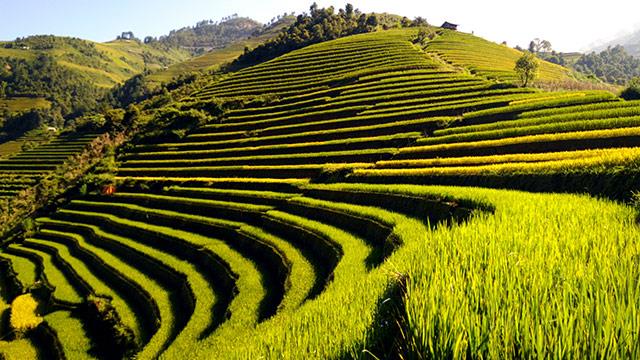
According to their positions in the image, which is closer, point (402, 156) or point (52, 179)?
point (402, 156)

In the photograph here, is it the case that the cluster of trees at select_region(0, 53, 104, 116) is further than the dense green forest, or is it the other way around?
the cluster of trees at select_region(0, 53, 104, 116)

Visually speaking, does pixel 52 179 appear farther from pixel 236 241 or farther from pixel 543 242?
pixel 543 242

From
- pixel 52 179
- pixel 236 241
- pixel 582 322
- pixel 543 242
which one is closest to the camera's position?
pixel 582 322

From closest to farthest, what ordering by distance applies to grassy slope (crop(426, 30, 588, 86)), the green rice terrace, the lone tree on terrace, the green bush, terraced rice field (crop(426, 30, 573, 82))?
the green rice terrace < the green bush < the lone tree on terrace < terraced rice field (crop(426, 30, 573, 82)) < grassy slope (crop(426, 30, 588, 86))

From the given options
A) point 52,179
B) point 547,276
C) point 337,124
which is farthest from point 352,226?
point 52,179

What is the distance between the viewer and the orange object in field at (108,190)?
157 feet

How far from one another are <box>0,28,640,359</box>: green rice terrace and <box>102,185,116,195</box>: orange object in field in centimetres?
31

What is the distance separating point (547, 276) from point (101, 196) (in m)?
52.1

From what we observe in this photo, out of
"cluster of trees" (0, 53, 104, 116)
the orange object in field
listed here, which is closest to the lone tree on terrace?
the orange object in field

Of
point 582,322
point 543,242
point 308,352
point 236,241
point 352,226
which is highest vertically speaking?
point 582,322

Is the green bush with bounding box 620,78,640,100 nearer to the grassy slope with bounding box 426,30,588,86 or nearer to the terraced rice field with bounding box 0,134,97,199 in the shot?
the grassy slope with bounding box 426,30,588,86

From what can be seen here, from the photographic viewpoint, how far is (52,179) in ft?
194

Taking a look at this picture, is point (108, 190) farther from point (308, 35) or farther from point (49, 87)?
point (49, 87)

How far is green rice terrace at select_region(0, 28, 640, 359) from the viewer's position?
4410mm
